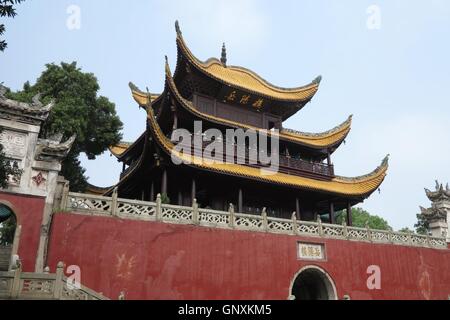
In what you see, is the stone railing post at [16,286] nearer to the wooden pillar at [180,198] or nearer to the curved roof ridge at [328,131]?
the wooden pillar at [180,198]

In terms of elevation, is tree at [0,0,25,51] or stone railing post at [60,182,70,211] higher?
tree at [0,0,25,51]

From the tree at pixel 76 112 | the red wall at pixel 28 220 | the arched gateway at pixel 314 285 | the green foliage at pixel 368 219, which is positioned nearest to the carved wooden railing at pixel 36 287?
the red wall at pixel 28 220

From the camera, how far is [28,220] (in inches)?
433

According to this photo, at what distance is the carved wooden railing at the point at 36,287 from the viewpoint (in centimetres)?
836

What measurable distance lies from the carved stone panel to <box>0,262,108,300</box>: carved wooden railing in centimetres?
398

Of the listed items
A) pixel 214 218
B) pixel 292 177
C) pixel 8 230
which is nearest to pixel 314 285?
pixel 292 177

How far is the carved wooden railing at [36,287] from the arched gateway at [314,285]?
7.54 metres

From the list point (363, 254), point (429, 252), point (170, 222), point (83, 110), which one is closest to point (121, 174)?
point (83, 110)

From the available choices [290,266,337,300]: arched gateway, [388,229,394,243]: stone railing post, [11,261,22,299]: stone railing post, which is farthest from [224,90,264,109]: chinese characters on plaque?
[11,261,22,299]: stone railing post

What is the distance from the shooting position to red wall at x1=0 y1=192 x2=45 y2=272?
10.6m

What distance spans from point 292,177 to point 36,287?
1214cm

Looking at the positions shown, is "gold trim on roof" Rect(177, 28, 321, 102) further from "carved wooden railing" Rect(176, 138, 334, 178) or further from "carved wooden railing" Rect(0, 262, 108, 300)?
"carved wooden railing" Rect(0, 262, 108, 300)

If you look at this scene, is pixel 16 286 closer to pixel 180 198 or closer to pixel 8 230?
pixel 180 198

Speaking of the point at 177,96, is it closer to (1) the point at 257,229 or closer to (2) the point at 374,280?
(1) the point at 257,229
